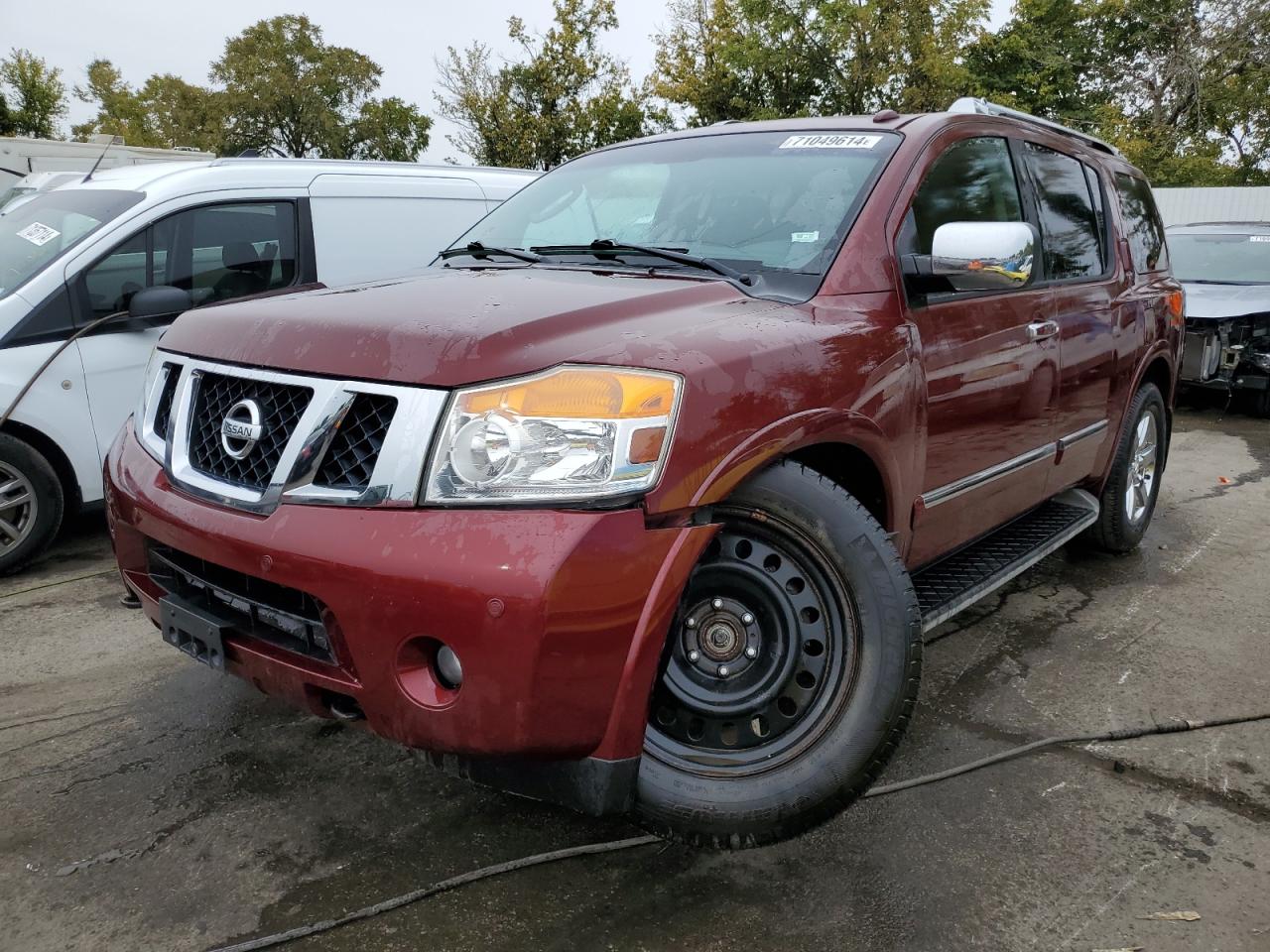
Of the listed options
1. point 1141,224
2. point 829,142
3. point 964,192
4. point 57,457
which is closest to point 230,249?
point 57,457

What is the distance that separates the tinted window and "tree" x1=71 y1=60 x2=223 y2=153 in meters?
44.1

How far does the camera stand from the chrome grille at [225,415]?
2195 millimetres

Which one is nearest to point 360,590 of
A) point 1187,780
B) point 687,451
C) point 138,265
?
point 687,451

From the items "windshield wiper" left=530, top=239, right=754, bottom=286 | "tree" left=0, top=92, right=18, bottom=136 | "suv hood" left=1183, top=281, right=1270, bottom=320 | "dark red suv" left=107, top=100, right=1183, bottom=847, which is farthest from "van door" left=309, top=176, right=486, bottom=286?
"tree" left=0, top=92, right=18, bottom=136

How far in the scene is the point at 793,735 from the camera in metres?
2.28

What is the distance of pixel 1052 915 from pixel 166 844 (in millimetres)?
2081

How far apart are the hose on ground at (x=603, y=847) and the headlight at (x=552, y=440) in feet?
3.13

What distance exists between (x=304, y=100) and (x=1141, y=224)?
4523 centimetres

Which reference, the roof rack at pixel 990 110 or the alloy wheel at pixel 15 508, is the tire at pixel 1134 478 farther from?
the alloy wheel at pixel 15 508

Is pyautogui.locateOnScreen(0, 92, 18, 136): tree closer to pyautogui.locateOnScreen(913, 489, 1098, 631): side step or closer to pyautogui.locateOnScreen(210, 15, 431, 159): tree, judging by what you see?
pyautogui.locateOnScreen(210, 15, 431, 159): tree

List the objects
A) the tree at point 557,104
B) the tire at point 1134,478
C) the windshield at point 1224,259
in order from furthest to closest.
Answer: the tree at point 557,104, the windshield at point 1224,259, the tire at point 1134,478

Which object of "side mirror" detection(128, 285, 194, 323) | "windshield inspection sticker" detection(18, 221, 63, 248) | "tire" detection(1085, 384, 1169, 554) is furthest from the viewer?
"windshield inspection sticker" detection(18, 221, 63, 248)

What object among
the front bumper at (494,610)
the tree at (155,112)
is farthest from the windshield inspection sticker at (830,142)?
the tree at (155,112)

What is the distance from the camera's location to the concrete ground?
218cm
